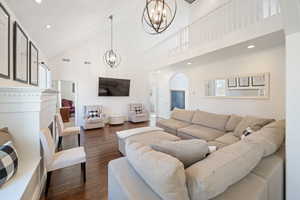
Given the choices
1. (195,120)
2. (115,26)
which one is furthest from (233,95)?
(115,26)

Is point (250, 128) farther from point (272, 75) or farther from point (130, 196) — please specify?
point (130, 196)

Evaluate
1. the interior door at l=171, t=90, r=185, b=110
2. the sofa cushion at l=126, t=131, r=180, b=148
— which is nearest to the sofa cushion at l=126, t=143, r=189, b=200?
the sofa cushion at l=126, t=131, r=180, b=148

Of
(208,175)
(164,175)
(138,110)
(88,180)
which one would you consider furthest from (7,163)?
(138,110)

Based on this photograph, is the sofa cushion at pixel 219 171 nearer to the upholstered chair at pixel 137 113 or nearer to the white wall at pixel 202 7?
the white wall at pixel 202 7

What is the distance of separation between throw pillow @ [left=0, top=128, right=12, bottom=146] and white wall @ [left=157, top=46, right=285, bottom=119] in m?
4.29

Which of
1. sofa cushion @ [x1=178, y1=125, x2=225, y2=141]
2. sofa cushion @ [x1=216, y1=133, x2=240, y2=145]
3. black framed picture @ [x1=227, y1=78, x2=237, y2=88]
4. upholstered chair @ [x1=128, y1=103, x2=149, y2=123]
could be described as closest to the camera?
sofa cushion @ [x1=216, y1=133, x2=240, y2=145]

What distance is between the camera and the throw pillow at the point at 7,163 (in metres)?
1.20

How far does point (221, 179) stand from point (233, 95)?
3604 mm

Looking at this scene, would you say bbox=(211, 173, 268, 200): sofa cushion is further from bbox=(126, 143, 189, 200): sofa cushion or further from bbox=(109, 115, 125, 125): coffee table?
bbox=(109, 115, 125, 125): coffee table

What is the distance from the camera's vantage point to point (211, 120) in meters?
3.39

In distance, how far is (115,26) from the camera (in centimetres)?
602

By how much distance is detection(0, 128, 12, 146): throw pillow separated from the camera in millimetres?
1404

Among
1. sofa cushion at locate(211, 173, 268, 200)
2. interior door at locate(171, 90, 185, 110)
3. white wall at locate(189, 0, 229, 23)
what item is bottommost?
sofa cushion at locate(211, 173, 268, 200)

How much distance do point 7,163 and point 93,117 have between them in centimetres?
456
